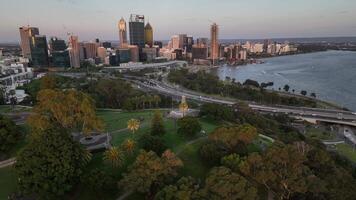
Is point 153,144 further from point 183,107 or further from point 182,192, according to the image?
point 183,107

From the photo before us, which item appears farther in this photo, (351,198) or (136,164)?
(136,164)

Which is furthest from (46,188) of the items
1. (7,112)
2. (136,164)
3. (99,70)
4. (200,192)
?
(99,70)

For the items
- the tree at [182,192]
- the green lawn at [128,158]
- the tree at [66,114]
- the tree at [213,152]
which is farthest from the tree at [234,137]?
the tree at [66,114]

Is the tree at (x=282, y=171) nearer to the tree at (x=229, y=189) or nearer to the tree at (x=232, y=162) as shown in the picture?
the tree at (x=232, y=162)

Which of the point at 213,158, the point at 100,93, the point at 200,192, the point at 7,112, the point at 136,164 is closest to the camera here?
the point at 200,192

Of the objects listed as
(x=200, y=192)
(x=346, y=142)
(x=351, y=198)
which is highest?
(x=200, y=192)

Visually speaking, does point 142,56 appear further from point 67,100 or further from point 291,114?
point 67,100
